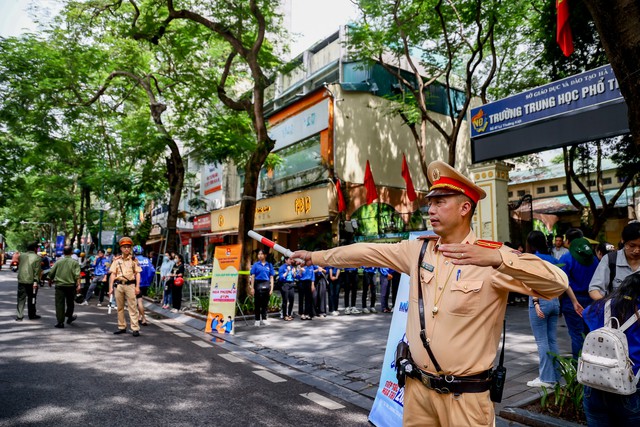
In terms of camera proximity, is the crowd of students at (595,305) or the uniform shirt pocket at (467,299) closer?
the uniform shirt pocket at (467,299)

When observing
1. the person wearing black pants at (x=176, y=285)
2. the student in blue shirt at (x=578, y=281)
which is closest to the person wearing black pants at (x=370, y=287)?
the person wearing black pants at (x=176, y=285)

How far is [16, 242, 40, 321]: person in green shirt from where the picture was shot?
10.1 m

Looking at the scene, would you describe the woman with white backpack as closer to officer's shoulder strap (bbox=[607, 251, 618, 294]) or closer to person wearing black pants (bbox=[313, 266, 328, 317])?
officer's shoulder strap (bbox=[607, 251, 618, 294])

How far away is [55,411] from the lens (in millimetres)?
4395

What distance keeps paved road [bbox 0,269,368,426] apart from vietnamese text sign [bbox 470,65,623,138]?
634cm

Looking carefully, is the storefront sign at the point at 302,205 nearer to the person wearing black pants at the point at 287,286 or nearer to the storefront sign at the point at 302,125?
the storefront sign at the point at 302,125

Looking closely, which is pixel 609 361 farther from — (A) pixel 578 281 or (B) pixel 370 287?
(B) pixel 370 287

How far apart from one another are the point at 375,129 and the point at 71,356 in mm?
16203

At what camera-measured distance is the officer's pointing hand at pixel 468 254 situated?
1812mm

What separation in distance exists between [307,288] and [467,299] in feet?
29.4

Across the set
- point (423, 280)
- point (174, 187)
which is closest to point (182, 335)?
point (423, 280)

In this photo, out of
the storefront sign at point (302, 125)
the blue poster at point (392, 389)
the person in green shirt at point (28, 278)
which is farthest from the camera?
the storefront sign at point (302, 125)

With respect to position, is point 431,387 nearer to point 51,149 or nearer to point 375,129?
point 51,149

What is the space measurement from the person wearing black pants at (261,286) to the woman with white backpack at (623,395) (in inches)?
315
